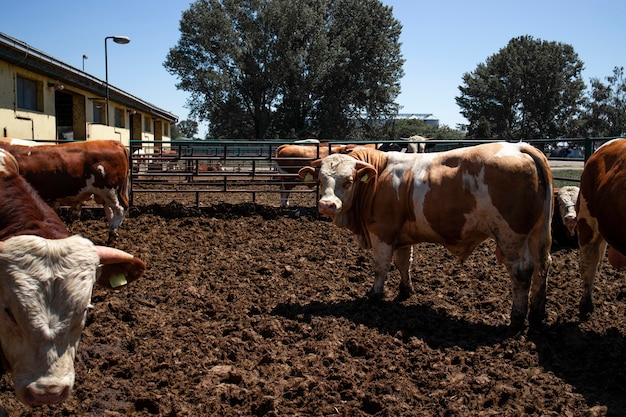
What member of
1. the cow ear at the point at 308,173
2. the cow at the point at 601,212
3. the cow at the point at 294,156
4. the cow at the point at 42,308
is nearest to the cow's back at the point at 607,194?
the cow at the point at 601,212

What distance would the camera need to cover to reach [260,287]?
18.8 ft

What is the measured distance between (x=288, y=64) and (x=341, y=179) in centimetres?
3046

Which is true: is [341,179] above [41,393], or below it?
above

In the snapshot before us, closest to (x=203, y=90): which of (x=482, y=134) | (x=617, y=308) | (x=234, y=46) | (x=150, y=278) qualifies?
(x=234, y=46)

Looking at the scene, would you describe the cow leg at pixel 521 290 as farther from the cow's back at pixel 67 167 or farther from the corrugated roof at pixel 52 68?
the corrugated roof at pixel 52 68

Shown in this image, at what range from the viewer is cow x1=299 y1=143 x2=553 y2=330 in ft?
14.6

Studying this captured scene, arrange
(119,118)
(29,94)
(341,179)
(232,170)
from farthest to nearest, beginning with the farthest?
1. (119,118)
2. (29,94)
3. (232,170)
4. (341,179)

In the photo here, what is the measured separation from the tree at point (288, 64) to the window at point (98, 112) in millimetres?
13840

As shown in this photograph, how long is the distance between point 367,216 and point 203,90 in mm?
32496

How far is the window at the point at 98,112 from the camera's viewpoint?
21222mm

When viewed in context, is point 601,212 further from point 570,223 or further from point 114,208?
point 114,208

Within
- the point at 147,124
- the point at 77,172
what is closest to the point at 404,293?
the point at 77,172

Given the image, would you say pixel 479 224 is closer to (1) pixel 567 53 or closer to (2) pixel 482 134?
(2) pixel 482 134

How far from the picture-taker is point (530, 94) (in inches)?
1860
